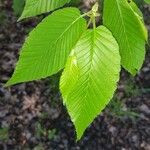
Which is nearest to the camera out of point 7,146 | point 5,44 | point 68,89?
point 68,89

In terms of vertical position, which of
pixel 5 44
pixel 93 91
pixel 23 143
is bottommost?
pixel 23 143

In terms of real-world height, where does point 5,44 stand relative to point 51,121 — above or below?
above

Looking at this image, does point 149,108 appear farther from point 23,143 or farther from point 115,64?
point 115,64

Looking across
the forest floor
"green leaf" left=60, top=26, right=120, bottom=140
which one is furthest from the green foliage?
the forest floor

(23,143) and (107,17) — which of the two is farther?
(23,143)

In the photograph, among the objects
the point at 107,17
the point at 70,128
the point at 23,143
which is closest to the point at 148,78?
the point at 70,128

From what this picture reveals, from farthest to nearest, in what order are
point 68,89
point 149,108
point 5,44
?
1. point 5,44
2. point 149,108
3. point 68,89

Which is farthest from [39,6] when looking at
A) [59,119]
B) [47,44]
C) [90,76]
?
[59,119]

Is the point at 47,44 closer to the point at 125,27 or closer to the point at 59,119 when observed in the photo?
the point at 125,27
